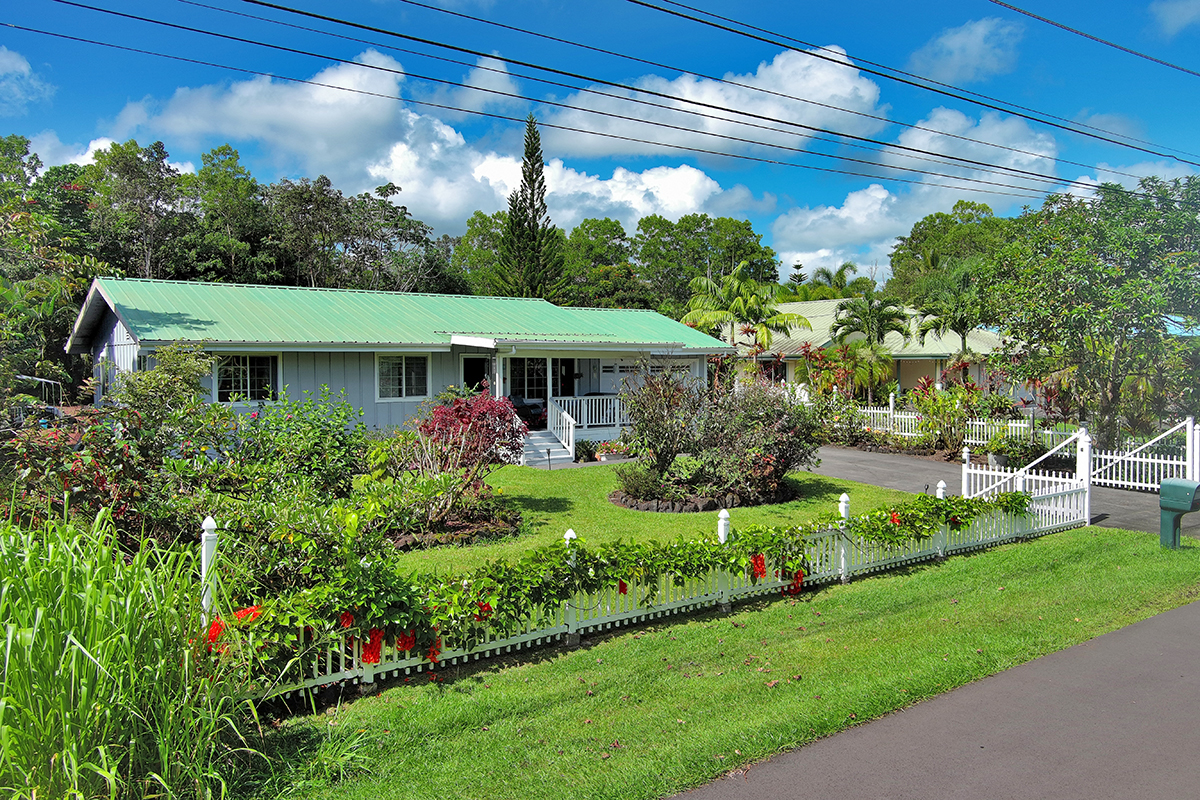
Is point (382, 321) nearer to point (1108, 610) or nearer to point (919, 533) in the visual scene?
point (919, 533)

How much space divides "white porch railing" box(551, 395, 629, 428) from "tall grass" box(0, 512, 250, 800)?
50.2 feet

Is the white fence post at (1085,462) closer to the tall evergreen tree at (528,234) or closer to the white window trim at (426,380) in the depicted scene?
the white window trim at (426,380)

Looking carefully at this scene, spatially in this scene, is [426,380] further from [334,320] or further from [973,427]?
[973,427]

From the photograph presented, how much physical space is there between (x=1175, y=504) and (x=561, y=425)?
42.1 feet

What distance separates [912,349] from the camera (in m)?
31.6

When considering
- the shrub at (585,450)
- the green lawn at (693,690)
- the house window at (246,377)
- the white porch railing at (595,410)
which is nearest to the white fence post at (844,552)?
the green lawn at (693,690)

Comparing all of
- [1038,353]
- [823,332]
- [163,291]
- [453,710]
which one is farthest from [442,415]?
[823,332]

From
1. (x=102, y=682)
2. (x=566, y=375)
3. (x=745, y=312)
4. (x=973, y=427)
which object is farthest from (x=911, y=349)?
(x=102, y=682)

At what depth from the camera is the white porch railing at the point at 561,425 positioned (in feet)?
60.4

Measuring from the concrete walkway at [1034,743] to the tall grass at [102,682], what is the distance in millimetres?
2730

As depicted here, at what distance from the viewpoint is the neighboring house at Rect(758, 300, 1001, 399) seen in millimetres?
30562

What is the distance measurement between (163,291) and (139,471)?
42.4ft

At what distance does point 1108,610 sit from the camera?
7.53 meters

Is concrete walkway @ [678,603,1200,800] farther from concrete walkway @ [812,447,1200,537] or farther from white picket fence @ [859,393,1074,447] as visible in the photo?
white picket fence @ [859,393,1074,447]
